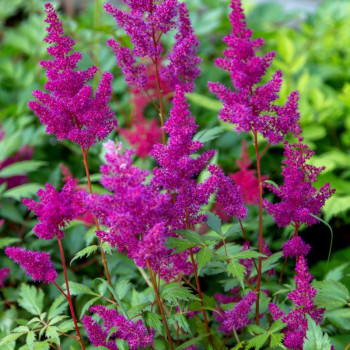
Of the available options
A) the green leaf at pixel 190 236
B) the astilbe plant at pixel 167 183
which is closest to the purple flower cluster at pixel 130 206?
the astilbe plant at pixel 167 183

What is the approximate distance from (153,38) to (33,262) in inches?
28.1

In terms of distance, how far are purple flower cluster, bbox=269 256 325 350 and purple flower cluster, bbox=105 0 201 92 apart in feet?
2.14

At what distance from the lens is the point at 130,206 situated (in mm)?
1209

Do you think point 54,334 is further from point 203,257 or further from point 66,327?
point 203,257

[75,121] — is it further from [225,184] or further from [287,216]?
[287,216]

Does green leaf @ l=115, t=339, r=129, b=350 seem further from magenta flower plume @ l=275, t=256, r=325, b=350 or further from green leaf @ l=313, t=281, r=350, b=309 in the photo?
green leaf @ l=313, t=281, r=350, b=309

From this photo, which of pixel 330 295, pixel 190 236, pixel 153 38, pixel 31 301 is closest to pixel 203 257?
pixel 190 236

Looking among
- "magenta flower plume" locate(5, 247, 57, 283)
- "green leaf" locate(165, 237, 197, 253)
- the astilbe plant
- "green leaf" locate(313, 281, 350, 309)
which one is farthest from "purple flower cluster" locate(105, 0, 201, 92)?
"green leaf" locate(313, 281, 350, 309)

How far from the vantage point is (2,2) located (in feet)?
15.2

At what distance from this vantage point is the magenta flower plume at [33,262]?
1.33 meters

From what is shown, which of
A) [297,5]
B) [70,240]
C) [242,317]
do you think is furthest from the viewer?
[297,5]

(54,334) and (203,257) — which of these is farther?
(54,334)

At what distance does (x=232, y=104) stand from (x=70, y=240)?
1.45m

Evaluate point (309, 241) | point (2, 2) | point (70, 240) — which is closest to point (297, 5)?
→ point (2, 2)
